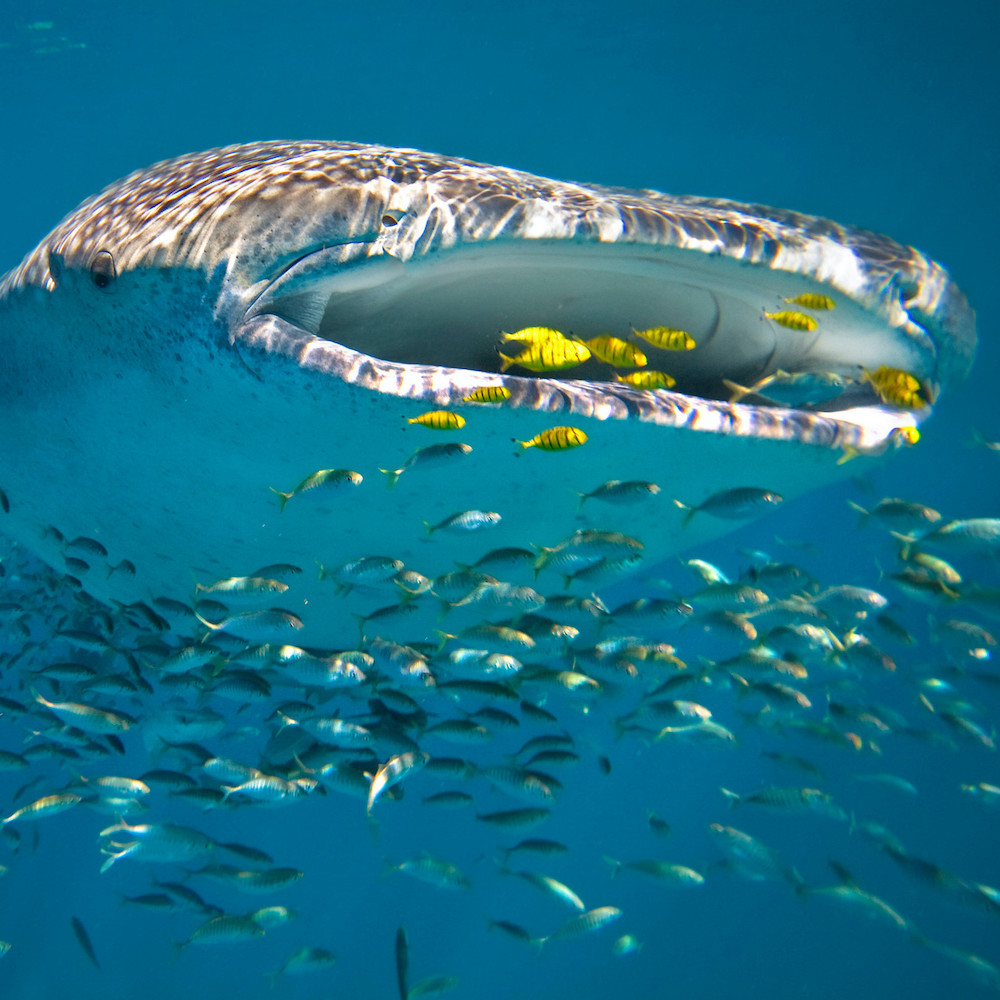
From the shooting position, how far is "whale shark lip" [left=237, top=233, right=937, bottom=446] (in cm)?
189

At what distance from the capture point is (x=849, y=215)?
19922mm

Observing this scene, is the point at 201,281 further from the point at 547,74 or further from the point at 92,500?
the point at 547,74

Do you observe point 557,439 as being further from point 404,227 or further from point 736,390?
point 736,390

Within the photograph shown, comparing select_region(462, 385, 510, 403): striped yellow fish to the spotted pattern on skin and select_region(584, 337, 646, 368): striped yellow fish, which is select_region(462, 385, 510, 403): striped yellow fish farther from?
select_region(584, 337, 646, 368): striped yellow fish

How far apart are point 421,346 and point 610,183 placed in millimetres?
23530

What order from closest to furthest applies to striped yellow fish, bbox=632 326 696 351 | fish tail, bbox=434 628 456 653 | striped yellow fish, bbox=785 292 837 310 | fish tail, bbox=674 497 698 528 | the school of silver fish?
1. striped yellow fish, bbox=785 292 837 310
2. striped yellow fish, bbox=632 326 696 351
3. fish tail, bbox=674 497 698 528
4. the school of silver fish
5. fish tail, bbox=434 628 456 653

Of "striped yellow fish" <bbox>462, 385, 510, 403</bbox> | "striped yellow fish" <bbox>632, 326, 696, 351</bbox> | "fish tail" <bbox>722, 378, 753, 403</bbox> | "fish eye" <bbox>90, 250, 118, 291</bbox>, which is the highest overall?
"striped yellow fish" <bbox>632, 326, 696, 351</bbox>

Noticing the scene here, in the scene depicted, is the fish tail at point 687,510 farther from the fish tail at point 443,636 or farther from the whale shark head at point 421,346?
the fish tail at point 443,636

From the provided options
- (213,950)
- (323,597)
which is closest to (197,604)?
(323,597)

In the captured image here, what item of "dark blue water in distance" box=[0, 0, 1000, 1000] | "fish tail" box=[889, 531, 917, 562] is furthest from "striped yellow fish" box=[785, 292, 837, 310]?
"fish tail" box=[889, 531, 917, 562]

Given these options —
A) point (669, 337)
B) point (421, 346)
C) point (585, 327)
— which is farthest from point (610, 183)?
point (421, 346)

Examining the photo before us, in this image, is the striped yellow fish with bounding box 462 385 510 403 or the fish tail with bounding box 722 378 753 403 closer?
the striped yellow fish with bounding box 462 385 510 403

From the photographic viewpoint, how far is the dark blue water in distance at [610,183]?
1489cm

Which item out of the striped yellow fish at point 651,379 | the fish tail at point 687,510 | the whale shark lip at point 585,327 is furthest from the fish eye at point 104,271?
the fish tail at point 687,510
